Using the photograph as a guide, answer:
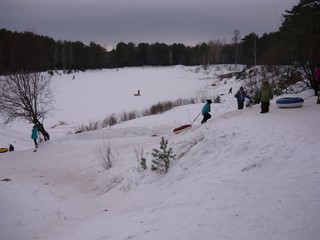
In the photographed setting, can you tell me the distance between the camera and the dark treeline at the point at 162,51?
1539cm

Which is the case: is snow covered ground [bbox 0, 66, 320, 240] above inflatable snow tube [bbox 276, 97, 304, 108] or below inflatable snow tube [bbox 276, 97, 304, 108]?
below

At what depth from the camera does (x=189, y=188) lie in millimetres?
7766

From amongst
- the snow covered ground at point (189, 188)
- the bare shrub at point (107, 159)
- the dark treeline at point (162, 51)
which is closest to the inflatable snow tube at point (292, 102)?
the snow covered ground at point (189, 188)

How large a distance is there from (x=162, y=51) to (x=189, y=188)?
312 ft

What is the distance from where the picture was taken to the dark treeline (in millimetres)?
15391

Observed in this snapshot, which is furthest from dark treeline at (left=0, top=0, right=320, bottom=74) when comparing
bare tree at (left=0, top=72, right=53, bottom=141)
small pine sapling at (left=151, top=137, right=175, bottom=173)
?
small pine sapling at (left=151, top=137, right=175, bottom=173)

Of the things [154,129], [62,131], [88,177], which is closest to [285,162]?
[88,177]

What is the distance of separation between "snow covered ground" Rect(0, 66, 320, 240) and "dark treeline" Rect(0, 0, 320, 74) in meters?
2.77

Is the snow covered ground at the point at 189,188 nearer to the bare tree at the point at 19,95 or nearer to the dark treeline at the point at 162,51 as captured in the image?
the dark treeline at the point at 162,51

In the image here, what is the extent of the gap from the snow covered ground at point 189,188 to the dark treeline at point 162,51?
2.77 meters

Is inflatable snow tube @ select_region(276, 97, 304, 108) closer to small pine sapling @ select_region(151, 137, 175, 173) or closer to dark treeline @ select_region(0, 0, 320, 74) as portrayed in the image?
dark treeline @ select_region(0, 0, 320, 74)

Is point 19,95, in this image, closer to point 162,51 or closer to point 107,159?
point 107,159

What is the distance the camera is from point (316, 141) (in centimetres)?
804

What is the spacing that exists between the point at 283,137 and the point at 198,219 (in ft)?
13.3
